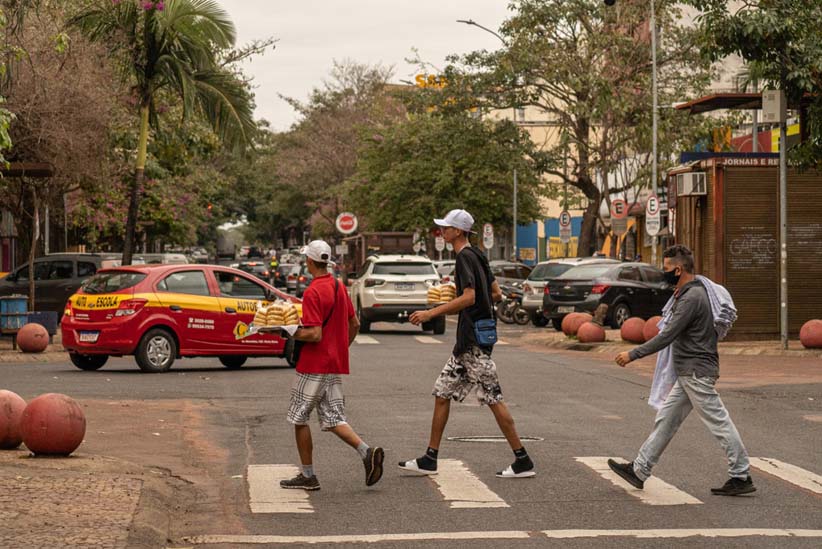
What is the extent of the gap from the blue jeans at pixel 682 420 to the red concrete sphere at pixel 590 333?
17.5m

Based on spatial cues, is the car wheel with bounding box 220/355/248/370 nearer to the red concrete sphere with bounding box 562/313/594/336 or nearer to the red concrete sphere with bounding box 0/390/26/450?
the red concrete sphere with bounding box 562/313/594/336

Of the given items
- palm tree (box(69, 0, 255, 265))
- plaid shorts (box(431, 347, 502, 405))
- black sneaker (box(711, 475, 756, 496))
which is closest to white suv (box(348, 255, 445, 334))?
palm tree (box(69, 0, 255, 265))

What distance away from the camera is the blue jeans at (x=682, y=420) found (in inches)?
390

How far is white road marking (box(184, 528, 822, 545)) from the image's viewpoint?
8.31m

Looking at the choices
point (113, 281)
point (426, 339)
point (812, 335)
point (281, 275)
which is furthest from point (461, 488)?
point (281, 275)

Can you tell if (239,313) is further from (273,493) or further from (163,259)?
(163,259)

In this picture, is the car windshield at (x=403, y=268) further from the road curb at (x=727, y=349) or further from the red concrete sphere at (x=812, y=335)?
the red concrete sphere at (x=812, y=335)

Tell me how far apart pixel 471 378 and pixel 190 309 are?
11.0 meters

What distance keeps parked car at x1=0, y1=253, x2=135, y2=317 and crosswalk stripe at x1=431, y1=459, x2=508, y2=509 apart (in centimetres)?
2364

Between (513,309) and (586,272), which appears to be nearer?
(586,272)

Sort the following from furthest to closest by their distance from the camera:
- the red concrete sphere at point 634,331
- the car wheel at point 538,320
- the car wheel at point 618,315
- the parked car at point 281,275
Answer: the parked car at point 281,275 → the car wheel at point 538,320 → the car wheel at point 618,315 → the red concrete sphere at point 634,331

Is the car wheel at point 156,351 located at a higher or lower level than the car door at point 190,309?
lower

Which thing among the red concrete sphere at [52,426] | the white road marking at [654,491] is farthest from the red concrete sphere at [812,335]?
the red concrete sphere at [52,426]

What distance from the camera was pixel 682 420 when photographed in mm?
9977
